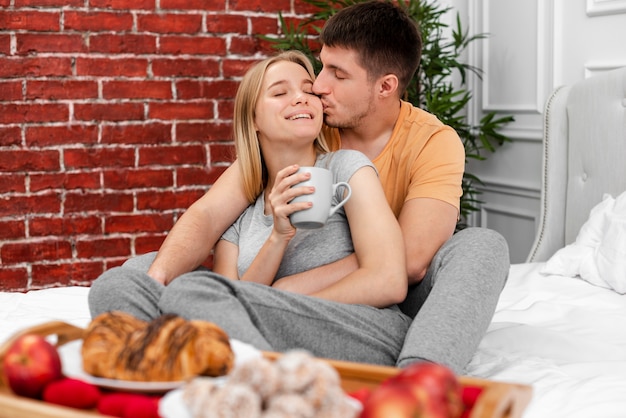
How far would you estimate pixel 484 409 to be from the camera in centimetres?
65

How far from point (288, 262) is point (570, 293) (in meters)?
0.80

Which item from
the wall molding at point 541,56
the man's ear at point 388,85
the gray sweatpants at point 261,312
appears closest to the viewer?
the gray sweatpants at point 261,312

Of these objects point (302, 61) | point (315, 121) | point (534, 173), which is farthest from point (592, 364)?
point (534, 173)

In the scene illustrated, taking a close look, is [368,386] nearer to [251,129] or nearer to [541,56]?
[251,129]

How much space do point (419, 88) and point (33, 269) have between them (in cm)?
166

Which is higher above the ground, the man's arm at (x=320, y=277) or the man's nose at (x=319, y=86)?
the man's nose at (x=319, y=86)

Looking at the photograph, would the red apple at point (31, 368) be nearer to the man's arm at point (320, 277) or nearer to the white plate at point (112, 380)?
the white plate at point (112, 380)

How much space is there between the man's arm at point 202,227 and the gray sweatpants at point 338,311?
0.32 meters

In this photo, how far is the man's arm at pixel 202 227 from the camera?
1618mm

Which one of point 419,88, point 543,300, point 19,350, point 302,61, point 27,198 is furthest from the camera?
point 419,88

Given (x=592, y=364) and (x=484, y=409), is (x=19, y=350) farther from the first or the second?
(x=592, y=364)

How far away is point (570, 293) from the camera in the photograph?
194 centimetres

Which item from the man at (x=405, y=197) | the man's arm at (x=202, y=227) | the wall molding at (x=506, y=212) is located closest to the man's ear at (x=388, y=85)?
the man at (x=405, y=197)

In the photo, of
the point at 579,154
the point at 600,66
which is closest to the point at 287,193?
the point at 579,154
